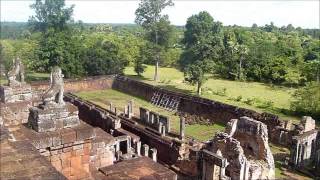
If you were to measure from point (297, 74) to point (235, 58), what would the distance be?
704cm

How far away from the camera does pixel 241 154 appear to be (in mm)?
12867

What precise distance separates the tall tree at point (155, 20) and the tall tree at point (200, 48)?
3.01 meters

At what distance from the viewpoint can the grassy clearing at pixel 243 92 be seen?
29.4 metres

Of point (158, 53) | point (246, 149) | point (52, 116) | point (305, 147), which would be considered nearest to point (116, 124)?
point (246, 149)

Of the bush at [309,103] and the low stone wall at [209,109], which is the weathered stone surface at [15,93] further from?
the bush at [309,103]

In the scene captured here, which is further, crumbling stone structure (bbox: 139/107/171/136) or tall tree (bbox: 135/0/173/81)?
tall tree (bbox: 135/0/173/81)

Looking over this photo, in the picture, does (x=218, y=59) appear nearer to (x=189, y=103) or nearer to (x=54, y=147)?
(x=189, y=103)

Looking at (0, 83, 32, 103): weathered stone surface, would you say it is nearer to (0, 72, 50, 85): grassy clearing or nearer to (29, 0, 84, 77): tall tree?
(29, 0, 84, 77): tall tree

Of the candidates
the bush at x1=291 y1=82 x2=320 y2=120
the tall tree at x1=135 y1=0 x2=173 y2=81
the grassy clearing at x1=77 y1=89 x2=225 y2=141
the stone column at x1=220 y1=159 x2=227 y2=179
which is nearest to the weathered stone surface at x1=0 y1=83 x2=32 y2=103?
the stone column at x1=220 y1=159 x2=227 y2=179

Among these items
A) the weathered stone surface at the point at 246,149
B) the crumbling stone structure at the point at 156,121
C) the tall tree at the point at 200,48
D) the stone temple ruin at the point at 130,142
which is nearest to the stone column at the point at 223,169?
the stone temple ruin at the point at 130,142

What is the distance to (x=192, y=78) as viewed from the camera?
105 feet

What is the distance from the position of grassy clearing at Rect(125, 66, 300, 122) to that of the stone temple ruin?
5.23 metres

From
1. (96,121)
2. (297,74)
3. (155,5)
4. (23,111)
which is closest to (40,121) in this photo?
(23,111)

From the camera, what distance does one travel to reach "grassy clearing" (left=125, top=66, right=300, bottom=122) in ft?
96.4
